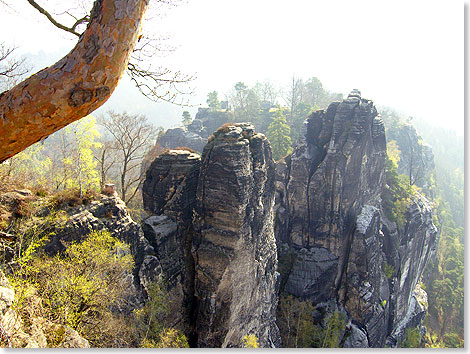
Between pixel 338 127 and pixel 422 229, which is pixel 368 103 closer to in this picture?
pixel 338 127

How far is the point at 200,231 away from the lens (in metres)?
14.1

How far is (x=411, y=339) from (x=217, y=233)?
22.7 meters

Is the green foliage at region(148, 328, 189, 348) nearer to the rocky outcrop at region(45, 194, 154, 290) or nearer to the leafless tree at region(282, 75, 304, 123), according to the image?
the rocky outcrop at region(45, 194, 154, 290)

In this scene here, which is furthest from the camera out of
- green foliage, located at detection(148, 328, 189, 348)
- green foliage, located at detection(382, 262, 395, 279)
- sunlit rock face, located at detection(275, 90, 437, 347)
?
green foliage, located at detection(382, 262, 395, 279)

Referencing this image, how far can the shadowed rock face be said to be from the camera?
13180 millimetres

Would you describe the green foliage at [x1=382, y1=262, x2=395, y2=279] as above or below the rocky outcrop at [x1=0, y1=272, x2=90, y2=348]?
below

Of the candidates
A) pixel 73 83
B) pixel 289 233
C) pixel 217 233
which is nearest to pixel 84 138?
pixel 217 233

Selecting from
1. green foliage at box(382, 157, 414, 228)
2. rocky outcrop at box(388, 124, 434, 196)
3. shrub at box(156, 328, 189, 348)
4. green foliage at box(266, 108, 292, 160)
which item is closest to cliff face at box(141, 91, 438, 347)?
green foliage at box(382, 157, 414, 228)

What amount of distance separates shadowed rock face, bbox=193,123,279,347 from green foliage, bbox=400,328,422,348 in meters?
17.3

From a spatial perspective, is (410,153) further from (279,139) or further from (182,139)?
(182,139)

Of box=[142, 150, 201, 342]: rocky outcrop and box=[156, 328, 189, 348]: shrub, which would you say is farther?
box=[142, 150, 201, 342]: rocky outcrop

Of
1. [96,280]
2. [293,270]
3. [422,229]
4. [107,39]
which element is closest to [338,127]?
[293,270]

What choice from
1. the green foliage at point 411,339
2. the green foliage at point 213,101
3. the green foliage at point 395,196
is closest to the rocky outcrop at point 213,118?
the green foliage at point 213,101

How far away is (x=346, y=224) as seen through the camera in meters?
24.0
